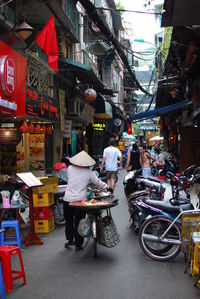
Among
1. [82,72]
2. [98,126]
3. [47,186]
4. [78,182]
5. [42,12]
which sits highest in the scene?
[42,12]

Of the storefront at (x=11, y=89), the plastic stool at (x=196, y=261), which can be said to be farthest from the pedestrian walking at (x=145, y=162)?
the plastic stool at (x=196, y=261)

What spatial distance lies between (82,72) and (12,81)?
8134 millimetres

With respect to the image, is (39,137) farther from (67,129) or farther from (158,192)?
(158,192)

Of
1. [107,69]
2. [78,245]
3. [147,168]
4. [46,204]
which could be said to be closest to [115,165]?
[147,168]

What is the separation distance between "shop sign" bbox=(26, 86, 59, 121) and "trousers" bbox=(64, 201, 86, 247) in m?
4.80

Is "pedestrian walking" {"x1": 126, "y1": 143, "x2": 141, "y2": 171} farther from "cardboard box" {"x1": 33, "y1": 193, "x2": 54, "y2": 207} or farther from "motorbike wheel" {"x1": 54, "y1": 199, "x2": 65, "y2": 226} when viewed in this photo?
"cardboard box" {"x1": 33, "y1": 193, "x2": 54, "y2": 207}

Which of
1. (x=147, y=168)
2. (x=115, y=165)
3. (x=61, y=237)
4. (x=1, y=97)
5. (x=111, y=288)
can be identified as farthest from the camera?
(x=115, y=165)

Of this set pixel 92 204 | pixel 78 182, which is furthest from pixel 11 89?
pixel 92 204

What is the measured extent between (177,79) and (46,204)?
25.1 ft

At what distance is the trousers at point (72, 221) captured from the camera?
6.85 m

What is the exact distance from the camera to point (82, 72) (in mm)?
16953

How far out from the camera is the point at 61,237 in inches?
314

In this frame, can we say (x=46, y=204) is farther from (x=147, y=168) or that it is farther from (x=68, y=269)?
(x=147, y=168)

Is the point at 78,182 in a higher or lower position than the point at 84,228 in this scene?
higher
